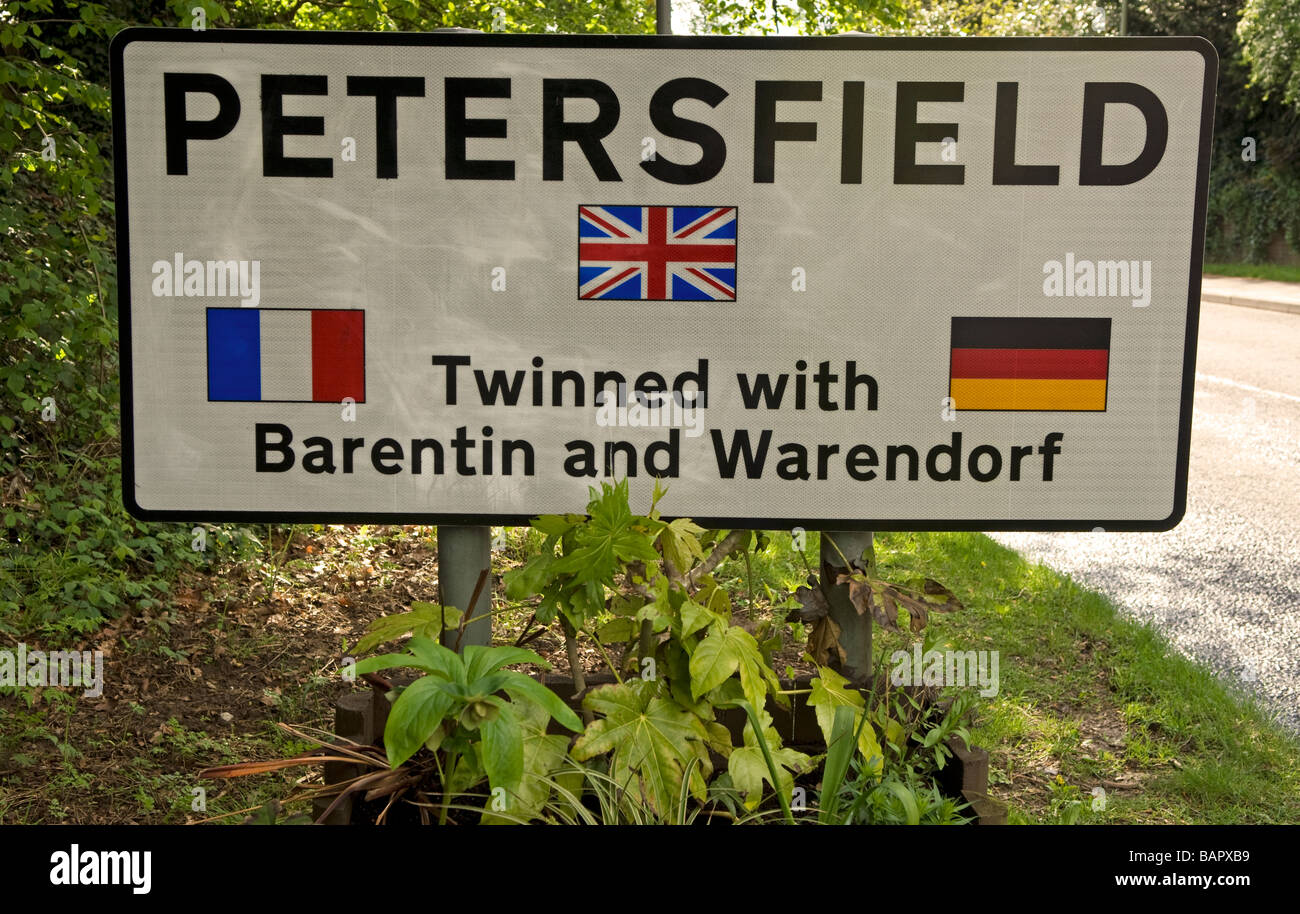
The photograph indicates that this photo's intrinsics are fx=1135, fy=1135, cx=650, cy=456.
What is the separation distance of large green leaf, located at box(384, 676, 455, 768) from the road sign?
708mm

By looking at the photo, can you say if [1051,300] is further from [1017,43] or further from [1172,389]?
[1017,43]

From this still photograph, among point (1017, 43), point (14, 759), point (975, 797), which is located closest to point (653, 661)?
point (975, 797)

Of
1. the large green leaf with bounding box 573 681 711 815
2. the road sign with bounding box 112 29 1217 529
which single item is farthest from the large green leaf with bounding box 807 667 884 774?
the road sign with bounding box 112 29 1217 529

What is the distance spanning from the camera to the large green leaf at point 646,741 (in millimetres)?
2109

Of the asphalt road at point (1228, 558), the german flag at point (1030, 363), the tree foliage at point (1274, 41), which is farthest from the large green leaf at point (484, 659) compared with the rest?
the tree foliage at point (1274, 41)

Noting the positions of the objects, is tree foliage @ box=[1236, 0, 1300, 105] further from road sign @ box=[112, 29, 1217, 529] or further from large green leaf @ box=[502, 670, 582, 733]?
large green leaf @ box=[502, 670, 582, 733]

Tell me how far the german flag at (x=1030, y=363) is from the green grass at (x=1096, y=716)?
39.9 inches

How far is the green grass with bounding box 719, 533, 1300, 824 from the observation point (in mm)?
3443

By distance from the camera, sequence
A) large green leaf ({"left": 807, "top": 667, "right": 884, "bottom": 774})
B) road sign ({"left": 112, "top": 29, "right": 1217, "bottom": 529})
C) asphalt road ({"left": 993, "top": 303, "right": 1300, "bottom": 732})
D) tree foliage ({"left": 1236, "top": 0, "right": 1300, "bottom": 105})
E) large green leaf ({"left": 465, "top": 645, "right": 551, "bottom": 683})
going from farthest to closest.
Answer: tree foliage ({"left": 1236, "top": 0, "right": 1300, "bottom": 105}) → asphalt road ({"left": 993, "top": 303, "right": 1300, "bottom": 732}) → road sign ({"left": 112, "top": 29, "right": 1217, "bottom": 529}) → large green leaf ({"left": 807, "top": 667, "right": 884, "bottom": 774}) → large green leaf ({"left": 465, "top": 645, "right": 551, "bottom": 683})

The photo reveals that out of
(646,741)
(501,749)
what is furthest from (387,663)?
(646,741)

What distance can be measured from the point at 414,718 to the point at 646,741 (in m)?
0.51

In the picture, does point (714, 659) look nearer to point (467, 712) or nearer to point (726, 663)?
point (726, 663)

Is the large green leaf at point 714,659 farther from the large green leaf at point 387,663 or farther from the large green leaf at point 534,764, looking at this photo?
the large green leaf at point 387,663

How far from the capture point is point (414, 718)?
1.79 m
